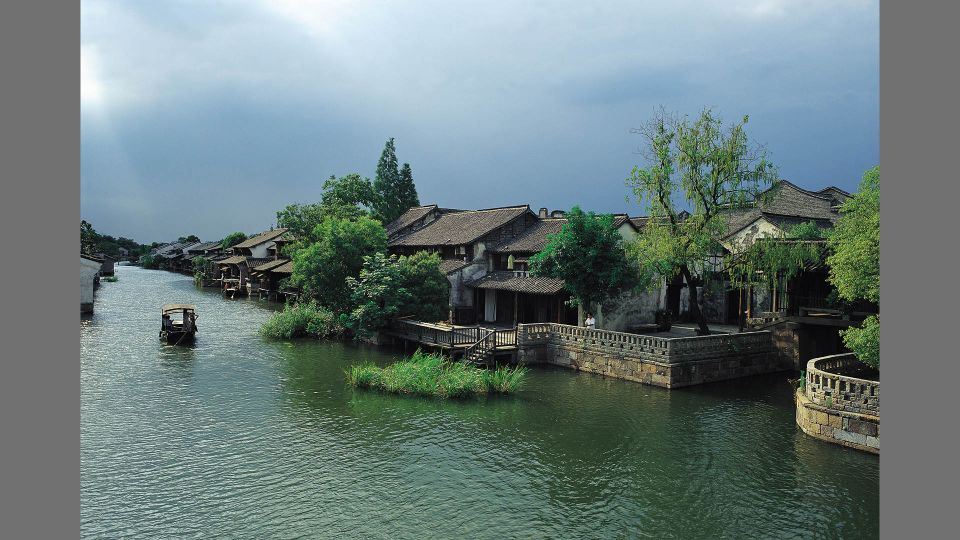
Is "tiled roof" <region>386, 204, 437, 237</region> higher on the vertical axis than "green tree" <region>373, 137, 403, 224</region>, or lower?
lower

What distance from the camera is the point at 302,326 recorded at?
129 ft

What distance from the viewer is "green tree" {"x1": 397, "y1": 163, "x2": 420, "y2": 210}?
7606cm

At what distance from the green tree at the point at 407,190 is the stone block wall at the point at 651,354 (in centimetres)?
4756

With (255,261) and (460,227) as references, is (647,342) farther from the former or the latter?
(255,261)

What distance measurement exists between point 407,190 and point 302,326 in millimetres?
39615

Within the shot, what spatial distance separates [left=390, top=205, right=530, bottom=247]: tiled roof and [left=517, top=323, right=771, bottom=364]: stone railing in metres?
11.4

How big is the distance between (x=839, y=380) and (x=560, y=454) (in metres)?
9.01

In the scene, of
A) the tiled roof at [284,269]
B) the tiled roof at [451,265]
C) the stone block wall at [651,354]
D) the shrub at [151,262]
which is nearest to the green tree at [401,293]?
the tiled roof at [451,265]

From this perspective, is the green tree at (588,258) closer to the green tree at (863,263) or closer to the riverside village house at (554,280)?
the riverside village house at (554,280)

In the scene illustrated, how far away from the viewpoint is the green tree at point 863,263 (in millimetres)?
19312

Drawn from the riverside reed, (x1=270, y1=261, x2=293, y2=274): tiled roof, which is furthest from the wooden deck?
(x1=270, y1=261, x2=293, y2=274): tiled roof

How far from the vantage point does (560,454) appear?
18.4 metres

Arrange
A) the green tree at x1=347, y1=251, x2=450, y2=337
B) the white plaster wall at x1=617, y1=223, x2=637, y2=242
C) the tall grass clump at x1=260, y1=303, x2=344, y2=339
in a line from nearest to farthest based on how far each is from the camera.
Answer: the green tree at x1=347, y1=251, x2=450, y2=337
the white plaster wall at x1=617, y1=223, x2=637, y2=242
the tall grass clump at x1=260, y1=303, x2=344, y2=339

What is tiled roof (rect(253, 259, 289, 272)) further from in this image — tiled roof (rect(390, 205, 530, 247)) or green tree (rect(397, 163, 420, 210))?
tiled roof (rect(390, 205, 530, 247))
